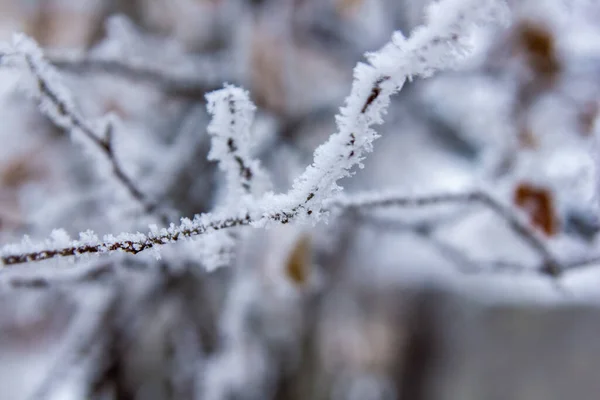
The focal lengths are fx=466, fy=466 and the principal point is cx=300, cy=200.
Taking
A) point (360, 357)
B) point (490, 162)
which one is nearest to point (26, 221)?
point (490, 162)

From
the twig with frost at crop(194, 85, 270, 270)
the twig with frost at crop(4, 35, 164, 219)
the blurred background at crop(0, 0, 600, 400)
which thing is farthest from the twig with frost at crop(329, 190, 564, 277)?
the twig with frost at crop(4, 35, 164, 219)

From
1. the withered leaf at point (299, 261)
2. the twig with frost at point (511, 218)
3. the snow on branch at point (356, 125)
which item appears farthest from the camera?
the withered leaf at point (299, 261)

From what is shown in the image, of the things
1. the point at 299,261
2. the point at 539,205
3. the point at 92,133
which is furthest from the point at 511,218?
the point at 92,133

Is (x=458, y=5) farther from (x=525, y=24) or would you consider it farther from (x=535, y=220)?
(x=525, y=24)

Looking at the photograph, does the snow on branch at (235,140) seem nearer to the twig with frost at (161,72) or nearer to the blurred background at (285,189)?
the blurred background at (285,189)

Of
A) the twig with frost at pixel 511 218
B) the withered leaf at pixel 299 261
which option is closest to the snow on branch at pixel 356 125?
the twig with frost at pixel 511 218

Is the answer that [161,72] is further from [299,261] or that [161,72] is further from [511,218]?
[511,218]
